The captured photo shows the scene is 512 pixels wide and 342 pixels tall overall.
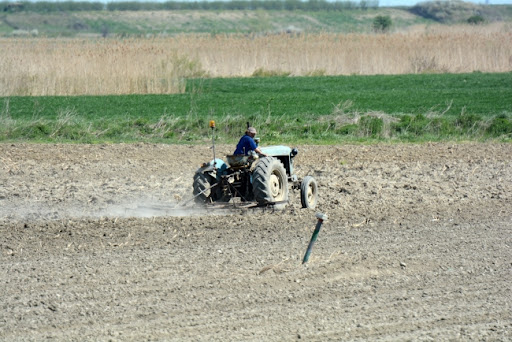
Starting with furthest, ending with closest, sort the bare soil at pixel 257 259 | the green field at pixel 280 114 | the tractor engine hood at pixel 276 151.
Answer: the green field at pixel 280 114 < the tractor engine hood at pixel 276 151 < the bare soil at pixel 257 259

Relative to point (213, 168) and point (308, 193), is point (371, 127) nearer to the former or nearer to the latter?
point (308, 193)

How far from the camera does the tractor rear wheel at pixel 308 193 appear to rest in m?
11.4

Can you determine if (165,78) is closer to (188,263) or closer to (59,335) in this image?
(188,263)

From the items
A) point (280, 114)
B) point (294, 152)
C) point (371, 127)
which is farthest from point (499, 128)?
point (294, 152)

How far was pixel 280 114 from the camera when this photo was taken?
22.8m

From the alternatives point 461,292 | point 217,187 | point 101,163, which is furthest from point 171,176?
point 461,292

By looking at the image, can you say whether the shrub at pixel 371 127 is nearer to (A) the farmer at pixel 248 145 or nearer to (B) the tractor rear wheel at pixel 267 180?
(B) the tractor rear wheel at pixel 267 180

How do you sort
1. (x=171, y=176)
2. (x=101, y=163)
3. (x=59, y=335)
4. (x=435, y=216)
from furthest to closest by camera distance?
(x=101, y=163), (x=171, y=176), (x=435, y=216), (x=59, y=335)

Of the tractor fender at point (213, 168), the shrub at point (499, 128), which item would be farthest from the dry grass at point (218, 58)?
the tractor fender at point (213, 168)

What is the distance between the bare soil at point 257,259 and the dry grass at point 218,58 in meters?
12.5

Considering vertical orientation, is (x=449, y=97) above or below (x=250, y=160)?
below

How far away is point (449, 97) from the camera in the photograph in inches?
1038

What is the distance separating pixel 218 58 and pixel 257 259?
87.8ft

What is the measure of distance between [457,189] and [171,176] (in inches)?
206
